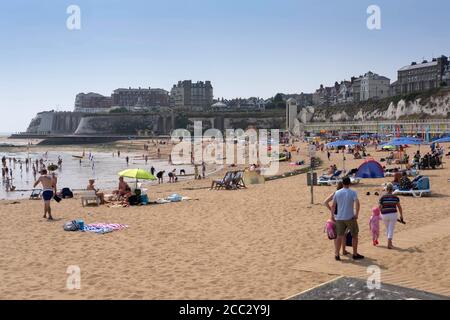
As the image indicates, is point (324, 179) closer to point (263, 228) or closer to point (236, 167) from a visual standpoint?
point (263, 228)

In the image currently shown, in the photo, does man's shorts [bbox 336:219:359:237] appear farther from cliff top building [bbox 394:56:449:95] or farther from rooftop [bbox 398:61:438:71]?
rooftop [bbox 398:61:438:71]

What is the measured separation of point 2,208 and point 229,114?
13102 centimetres

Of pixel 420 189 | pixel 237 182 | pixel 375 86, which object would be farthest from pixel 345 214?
pixel 375 86

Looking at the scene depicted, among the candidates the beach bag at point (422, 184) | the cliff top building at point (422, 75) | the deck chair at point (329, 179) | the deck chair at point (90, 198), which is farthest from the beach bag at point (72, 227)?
the cliff top building at point (422, 75)

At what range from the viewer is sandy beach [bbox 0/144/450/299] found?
680 cm

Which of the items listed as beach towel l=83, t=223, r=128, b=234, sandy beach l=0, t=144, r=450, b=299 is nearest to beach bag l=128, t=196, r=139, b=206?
sandy beach l=0, t=144, r=450, b=299

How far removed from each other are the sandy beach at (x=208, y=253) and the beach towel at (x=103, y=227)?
282 mm

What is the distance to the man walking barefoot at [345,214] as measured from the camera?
792 centimetres

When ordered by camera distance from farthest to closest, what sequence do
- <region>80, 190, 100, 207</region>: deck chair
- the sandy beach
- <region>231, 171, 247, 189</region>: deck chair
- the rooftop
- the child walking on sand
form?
→ 1. the rooftop
2. <region>231, 171, 247, 189</region>: deck chair
3. <region>80, 190, 100, 207</region>: deck chair
4. the child walking on sand
5. the sandy beach

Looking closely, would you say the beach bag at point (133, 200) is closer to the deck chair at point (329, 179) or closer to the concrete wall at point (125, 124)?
the deck chair at point (329, 179)

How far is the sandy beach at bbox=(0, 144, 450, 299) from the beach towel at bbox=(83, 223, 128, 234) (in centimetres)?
28

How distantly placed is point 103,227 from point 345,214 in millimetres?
6024

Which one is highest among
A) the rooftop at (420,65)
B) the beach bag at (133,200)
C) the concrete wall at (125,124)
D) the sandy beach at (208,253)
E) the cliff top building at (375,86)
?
the rooftop at (420,65)

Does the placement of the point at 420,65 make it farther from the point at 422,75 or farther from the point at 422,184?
the point at 422,184
